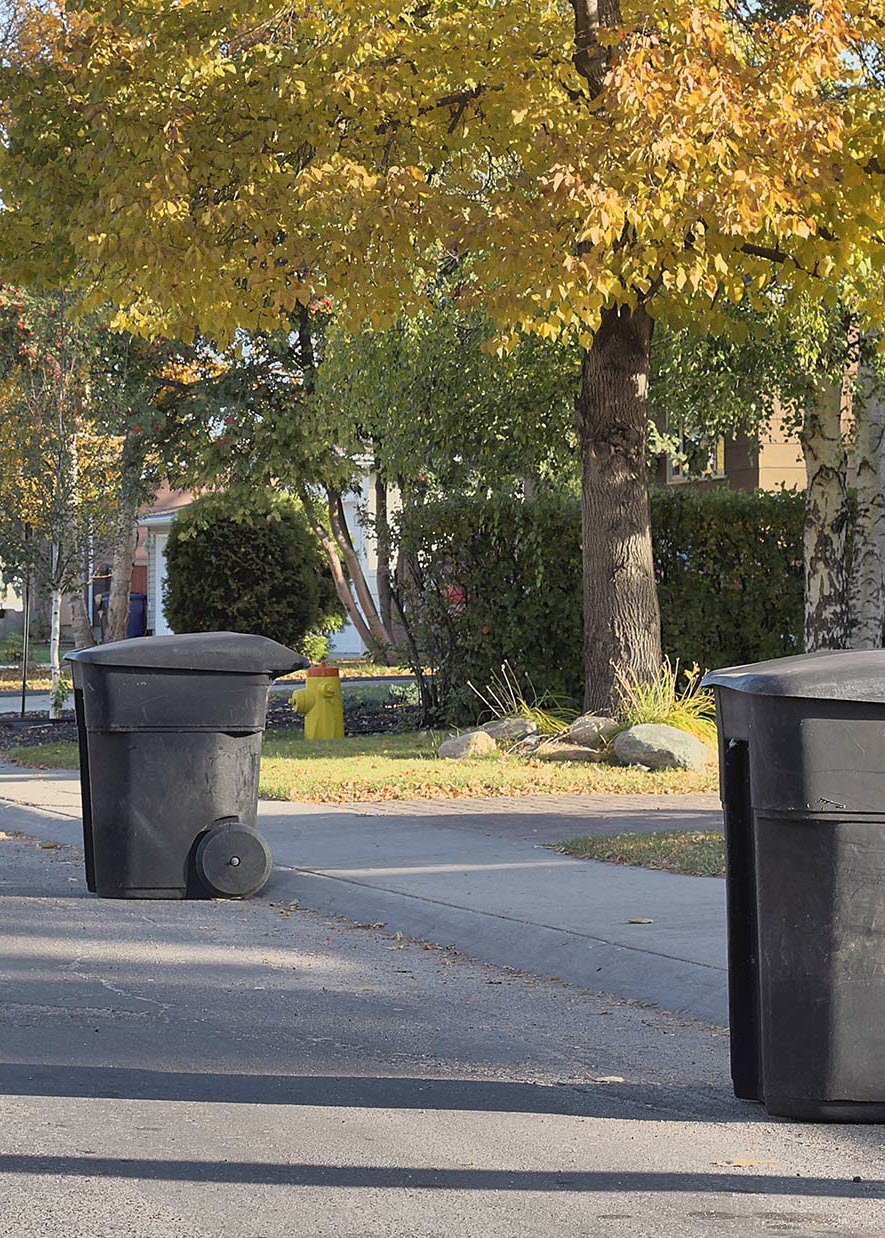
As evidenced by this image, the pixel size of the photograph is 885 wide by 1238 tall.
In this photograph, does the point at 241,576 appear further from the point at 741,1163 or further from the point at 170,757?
the point at 741,1163

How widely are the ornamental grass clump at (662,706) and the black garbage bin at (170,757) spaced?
6007mm

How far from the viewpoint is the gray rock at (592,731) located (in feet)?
48.5

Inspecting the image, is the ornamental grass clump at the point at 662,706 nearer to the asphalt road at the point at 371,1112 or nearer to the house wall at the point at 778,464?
the asphalt road at the point at 371,1112

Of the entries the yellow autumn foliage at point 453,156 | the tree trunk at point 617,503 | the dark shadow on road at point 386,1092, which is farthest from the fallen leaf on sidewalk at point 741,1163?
the tree trunk at point 617,503

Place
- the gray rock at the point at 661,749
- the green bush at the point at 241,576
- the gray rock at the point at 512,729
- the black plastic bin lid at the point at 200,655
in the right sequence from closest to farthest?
the black plastic bin lid at the point at 200,655, the gray rock at the point at 661,749, the gray rock at the point at 512,729, the green bush at the point at 241,576

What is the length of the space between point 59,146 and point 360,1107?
37.7ft

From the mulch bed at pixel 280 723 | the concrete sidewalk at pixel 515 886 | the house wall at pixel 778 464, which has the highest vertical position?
the house wall at pixel 778 464

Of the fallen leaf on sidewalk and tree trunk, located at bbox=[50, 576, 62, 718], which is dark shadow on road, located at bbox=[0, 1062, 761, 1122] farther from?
tree trunk, located at bbox=[50, 576, 62, 718]

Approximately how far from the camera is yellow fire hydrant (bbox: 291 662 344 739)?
18062mm

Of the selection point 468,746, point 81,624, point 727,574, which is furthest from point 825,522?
point 81,624

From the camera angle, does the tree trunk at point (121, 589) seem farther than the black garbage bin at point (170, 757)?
Yes

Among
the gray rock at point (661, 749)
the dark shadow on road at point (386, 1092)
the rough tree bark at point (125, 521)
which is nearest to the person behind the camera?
the dark shadow on road at point (386, 1092)

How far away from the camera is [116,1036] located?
6320 mm

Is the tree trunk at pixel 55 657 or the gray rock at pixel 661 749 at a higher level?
the tree trunk at pixel 55 657
